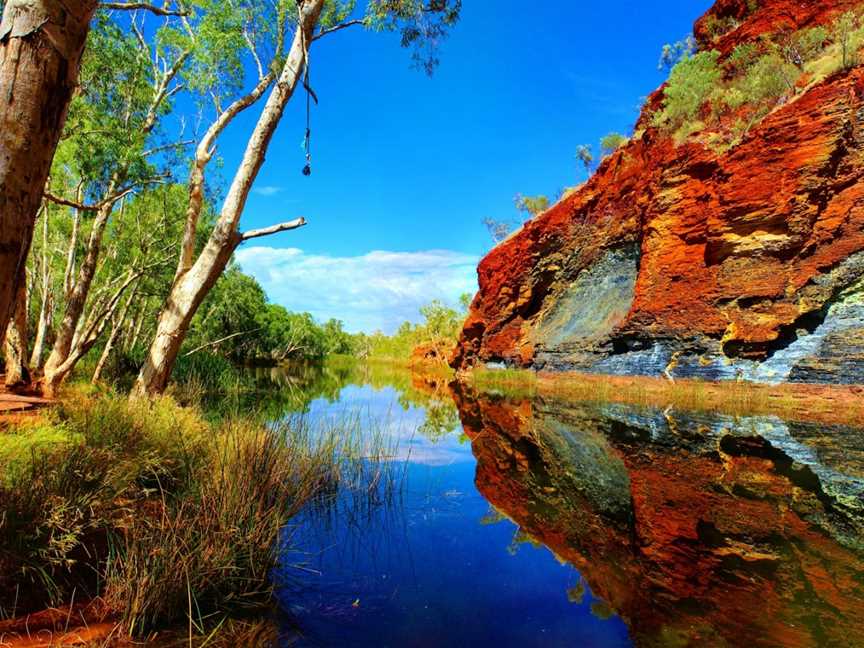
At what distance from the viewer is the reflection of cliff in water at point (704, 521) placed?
11.1 feet

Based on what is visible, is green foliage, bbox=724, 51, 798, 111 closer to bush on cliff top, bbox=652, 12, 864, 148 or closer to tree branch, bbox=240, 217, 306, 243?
bush on cliff top, bbox=652, 12, 864, 148

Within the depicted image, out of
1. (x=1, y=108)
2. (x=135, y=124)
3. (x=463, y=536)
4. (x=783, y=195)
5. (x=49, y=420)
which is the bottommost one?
(x=463, y=536)

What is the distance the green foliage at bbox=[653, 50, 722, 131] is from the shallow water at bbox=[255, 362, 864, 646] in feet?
62.9

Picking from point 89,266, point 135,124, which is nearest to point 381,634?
point 89,266

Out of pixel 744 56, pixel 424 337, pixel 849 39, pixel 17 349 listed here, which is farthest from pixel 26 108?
pixel 424 337

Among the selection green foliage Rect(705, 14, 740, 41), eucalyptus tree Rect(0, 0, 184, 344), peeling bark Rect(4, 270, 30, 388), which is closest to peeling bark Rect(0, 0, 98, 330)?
eucalyptus tree Rect(0, 0, 184, 344)

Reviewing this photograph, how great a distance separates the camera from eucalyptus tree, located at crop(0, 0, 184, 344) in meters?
1.89

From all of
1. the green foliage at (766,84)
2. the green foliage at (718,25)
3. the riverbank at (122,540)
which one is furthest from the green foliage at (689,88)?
the riverbank at (122,540)

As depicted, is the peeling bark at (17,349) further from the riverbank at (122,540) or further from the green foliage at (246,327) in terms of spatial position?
the green foliage at (246,327)

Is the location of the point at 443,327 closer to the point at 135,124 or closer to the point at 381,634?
the point at 135,124

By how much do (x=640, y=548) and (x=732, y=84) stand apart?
2435cm

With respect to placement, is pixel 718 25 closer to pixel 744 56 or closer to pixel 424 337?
pixel 744 56

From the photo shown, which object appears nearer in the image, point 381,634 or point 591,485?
point 381,634

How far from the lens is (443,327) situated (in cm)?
6378
